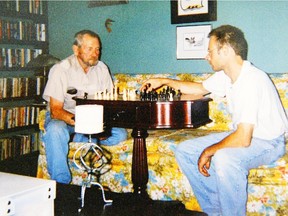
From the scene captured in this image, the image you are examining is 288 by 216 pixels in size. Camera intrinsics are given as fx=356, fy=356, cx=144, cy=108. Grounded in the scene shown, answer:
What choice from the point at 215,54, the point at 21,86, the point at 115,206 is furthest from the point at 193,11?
the point at 115,206

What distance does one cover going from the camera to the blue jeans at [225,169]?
2.20 m

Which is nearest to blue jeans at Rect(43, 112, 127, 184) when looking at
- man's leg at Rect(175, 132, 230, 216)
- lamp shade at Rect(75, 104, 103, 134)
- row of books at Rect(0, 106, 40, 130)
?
man's leg at Rect(175, 132, 230, 216)

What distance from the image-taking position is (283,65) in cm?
344

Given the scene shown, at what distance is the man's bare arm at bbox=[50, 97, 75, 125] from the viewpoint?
296cm

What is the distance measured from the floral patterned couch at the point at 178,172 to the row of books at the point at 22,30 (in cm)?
175

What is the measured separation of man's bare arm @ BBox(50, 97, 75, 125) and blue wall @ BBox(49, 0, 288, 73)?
1391mm

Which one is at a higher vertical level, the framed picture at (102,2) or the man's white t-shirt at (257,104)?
the framed picture at (102,2)

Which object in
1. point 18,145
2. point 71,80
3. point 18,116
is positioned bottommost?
point 18,145

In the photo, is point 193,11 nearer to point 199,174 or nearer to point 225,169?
point 199,174

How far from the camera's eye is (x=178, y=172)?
2.72 meters

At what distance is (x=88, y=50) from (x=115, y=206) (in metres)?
1.78

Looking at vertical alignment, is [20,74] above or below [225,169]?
above

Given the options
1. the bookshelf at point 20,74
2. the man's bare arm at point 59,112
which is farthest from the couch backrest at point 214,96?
the bookshelf at point 20,74

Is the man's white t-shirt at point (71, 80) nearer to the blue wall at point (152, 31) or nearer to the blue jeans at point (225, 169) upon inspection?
the blue wall at point (152, 31)
